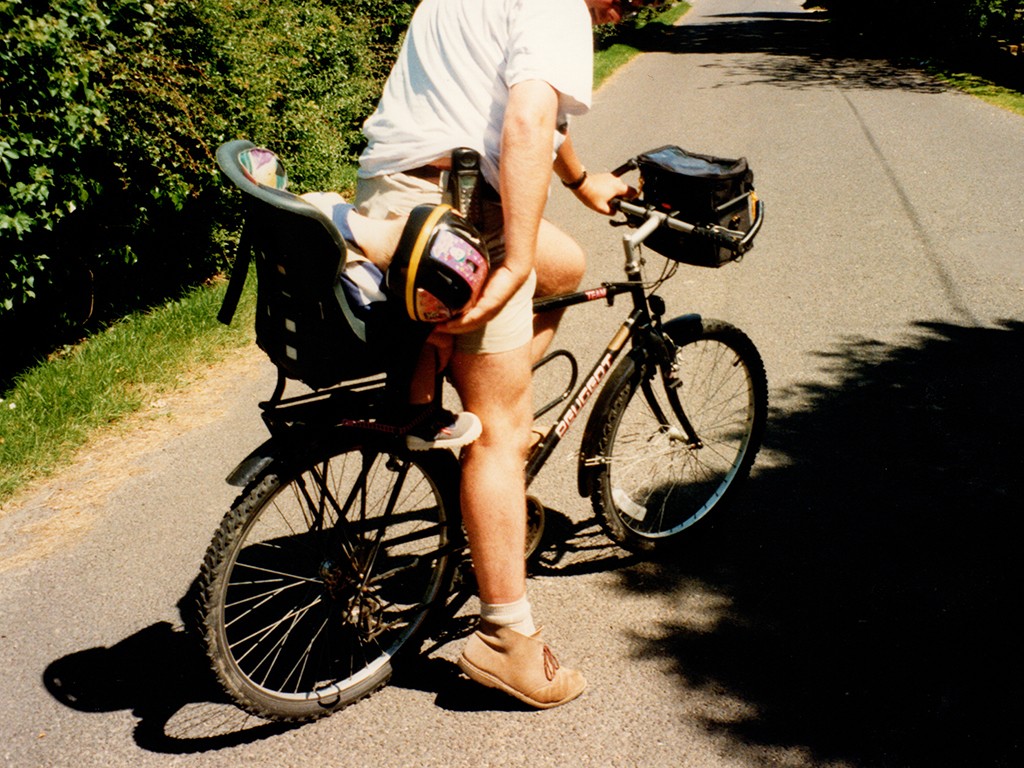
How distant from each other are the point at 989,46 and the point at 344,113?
15053mm

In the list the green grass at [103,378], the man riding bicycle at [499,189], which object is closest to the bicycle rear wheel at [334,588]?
the man riding bicycle at [499,189]

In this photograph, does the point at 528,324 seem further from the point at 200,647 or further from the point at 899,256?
the point at 899,256

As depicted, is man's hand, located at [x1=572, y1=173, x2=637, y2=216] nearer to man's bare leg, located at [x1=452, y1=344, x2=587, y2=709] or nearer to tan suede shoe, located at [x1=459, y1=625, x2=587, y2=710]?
man's bare leg, located at [x1=452, y1=344, x2=587, y2=709]

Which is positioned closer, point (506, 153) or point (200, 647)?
point (506, 153)

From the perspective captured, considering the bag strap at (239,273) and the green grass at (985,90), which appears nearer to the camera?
the bag strap at (239,273)

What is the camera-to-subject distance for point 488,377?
95.9 inches

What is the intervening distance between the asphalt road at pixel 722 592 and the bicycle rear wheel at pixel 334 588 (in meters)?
0.14

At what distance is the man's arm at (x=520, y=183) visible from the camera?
2.10m

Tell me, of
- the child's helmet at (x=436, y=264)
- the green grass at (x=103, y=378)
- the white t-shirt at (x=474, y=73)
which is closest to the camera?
the child's helmet at (x=436, y=264)

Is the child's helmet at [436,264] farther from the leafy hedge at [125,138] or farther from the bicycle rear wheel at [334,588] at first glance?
the leafy hedge at [125,138]

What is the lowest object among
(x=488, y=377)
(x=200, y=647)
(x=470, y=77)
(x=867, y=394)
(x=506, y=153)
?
(x=867, y=394)

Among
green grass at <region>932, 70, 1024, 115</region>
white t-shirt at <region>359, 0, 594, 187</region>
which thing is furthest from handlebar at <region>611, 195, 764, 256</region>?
green grass at <region>932, 70, 1024, 115</region>

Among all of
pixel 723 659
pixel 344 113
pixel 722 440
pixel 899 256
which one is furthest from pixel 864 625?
pixel 344 113

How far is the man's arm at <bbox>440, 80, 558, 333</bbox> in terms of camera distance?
2102 mm
